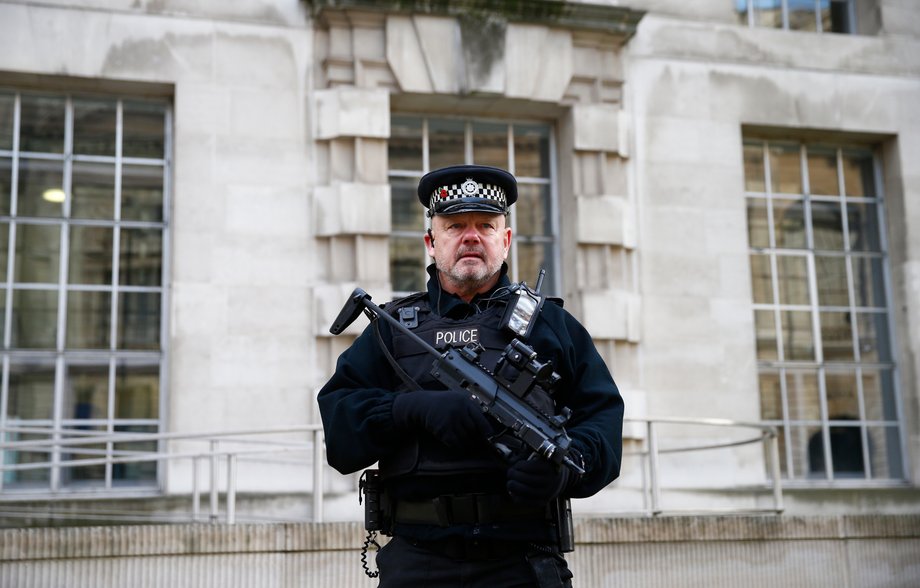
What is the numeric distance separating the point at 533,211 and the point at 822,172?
10.4 feet

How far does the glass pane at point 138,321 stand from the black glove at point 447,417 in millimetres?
6779

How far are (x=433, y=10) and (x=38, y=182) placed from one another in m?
3.77

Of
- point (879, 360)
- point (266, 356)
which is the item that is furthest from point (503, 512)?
point (879, 360)

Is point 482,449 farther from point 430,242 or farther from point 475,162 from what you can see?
point 475,162

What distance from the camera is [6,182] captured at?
9.75m

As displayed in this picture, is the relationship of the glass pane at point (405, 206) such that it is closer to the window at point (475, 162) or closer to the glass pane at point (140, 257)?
the window at point (475, 162)

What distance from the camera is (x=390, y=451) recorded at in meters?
3.65

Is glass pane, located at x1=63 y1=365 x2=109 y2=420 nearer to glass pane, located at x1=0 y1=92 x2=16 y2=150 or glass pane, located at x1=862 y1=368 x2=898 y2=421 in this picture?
glass pane, located at x1=0 y1=92 x2=16 y2=150

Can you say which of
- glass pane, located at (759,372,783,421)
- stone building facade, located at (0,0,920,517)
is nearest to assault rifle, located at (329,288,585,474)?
stone building facade, located at (0,0,920,517)

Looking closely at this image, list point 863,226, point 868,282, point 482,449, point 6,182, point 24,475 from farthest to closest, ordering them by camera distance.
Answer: point 863,226 → point 868,282 → point 6,182 → point 24,475 → point 482,449

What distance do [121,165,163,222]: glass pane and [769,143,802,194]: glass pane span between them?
19.8 ft

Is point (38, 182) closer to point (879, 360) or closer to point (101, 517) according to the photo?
point (101, 517)

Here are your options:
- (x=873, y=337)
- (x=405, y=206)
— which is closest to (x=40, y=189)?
(x=405, y=206)

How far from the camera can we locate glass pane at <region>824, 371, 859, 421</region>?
1134cm
